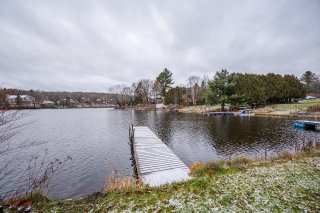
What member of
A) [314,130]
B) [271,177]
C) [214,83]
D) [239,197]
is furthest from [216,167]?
[214,83]

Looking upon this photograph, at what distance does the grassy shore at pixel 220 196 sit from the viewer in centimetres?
605

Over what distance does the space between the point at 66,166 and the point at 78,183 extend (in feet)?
12.3

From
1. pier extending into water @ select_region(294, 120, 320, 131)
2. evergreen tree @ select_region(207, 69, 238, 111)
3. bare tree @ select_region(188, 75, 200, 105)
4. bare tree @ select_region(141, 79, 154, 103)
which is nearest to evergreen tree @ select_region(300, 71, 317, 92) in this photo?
bare tree @ select_region(188, 75, 200, 105)

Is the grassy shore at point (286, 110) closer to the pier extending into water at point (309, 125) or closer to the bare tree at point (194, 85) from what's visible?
the pier extending into water at point (309, 125)

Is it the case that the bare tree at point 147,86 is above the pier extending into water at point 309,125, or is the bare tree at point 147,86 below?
above

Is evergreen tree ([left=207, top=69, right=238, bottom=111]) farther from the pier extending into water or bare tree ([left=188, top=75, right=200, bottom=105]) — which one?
bare tree ([left=188, top=75, right=200, bottom=105])

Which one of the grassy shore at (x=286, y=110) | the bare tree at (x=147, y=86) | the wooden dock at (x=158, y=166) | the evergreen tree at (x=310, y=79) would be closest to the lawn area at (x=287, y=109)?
the grassy shore at (x=286, y=110)

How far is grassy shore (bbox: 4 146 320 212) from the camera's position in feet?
19.8

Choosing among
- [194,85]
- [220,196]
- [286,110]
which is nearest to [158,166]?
[220,196]

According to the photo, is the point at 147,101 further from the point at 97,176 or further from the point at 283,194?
the point at 283,194

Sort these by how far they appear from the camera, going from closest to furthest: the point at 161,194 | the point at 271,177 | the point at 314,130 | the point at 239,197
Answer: the point at 239,197 → the point at 161,194 → the point at 271,177 → the point at 314,130

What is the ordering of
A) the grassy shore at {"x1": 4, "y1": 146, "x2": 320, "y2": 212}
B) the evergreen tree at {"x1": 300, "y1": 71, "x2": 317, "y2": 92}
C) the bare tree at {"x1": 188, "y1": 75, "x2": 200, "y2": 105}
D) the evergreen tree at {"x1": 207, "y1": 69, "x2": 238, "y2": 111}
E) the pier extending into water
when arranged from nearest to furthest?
the grassy shore at {"x1": 4, "y1": 146, "x2": 320, "y2": 212} → the pier extending into water → the evergreen tree at {"x1": 207, "y1": 69, "x2": 238, "y2": 111} → the bare tree at {"x1": 188, "y1": 75, "x2": 200, "y2": 105} → the evergreen tree at {"x1": 300, "y1": 71, "x2": 317, "y2": 92}

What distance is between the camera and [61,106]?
12562 cm

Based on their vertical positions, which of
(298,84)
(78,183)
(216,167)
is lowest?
(78,183)
